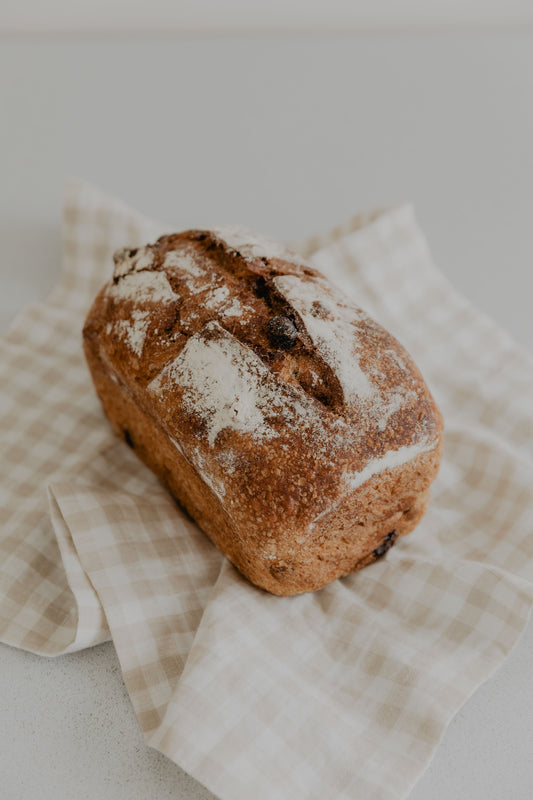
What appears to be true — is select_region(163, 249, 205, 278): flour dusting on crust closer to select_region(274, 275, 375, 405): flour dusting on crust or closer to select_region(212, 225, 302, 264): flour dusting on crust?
select_region(212, 225, 302, 264): flour dusting on crust

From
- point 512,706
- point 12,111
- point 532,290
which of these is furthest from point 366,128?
point 512,706

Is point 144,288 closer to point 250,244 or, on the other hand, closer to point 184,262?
point 184,262

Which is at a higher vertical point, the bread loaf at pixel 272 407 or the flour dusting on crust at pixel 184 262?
the flour dusting on crust at pixel 184 262

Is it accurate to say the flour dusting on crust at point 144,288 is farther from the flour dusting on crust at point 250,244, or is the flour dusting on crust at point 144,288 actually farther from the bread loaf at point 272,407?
the flour dusting on crust at point 250,244

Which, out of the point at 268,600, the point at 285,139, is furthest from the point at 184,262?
the point at 285,139

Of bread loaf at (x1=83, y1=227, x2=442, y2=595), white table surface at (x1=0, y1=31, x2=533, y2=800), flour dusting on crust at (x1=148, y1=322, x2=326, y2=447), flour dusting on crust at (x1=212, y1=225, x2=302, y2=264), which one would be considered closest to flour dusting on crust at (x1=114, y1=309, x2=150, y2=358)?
bread loaf at (x1=83, y1=227, x2=442, y2=595)

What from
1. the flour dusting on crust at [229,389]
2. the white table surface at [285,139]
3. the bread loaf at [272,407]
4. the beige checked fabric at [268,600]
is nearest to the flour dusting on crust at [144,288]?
the bread loaf at [272,407]
